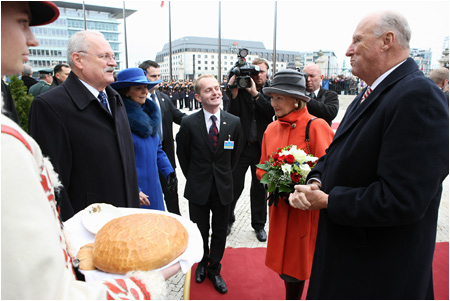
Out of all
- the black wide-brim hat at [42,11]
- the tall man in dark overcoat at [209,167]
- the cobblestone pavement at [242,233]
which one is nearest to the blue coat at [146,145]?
the tall man in dark overcoat at [209,167]

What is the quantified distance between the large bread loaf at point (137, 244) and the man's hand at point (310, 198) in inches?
33.9

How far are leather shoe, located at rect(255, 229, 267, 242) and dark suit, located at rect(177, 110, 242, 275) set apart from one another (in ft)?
3.34

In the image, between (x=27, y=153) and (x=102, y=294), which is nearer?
(x=27, y=153)

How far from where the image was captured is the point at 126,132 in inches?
100

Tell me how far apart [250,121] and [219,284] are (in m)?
2.26

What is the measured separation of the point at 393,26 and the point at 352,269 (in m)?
1.32

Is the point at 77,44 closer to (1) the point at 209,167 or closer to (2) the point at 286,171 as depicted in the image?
(1) the point at 209,167

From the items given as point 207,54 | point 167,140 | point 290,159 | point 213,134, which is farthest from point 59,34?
point 290,159

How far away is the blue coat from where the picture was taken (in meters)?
2.95

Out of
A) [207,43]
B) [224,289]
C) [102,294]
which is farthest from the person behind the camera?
[207,43]

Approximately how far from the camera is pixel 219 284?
3059 mm

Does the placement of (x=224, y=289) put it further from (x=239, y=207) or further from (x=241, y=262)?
(x=239, y=207)

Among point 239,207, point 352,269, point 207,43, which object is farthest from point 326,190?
point 207,43

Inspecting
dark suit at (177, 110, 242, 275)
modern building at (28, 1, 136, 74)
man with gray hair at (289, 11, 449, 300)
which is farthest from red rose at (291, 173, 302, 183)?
modern building at (28, 1, 136, 74)
